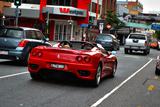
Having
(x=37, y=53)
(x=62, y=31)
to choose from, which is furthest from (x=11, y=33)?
(x=62, y=31)

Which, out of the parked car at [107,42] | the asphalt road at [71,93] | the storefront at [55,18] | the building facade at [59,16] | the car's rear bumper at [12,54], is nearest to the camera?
the asphalt road at [71,93]

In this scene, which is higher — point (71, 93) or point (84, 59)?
point (84, 59)

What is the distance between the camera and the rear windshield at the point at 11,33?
1688cm

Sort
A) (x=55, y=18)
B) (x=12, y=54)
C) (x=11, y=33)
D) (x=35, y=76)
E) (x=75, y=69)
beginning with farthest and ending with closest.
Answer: (x=55, y=18) < (x=11, y=33) < (x=12, y=54) < (x=35, y=76) < (x=75, y=69)

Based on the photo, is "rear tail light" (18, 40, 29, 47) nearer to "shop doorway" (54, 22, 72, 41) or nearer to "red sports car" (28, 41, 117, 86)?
"red sports car" (28, 41, 117, 86)

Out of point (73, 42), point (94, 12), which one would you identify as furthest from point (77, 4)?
point (73, 42)

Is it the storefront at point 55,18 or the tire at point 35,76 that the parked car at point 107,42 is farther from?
the tire at point 35,76

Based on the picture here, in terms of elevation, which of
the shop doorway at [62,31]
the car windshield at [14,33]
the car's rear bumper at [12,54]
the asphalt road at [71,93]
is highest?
the car windshield at [14,33]

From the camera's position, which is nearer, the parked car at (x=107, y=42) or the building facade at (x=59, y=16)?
the parked car at (x=107, y=42)

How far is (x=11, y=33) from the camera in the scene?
1694 cm

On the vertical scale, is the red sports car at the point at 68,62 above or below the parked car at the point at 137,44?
above

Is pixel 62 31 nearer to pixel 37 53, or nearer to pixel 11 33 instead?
pixel 11 33

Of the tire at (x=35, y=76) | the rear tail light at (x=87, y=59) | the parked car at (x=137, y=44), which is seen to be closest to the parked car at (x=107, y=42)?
the parked car at (x=137, y=44)

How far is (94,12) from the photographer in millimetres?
77062
